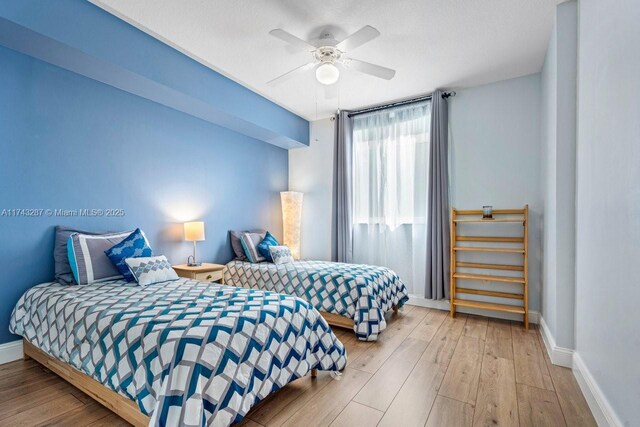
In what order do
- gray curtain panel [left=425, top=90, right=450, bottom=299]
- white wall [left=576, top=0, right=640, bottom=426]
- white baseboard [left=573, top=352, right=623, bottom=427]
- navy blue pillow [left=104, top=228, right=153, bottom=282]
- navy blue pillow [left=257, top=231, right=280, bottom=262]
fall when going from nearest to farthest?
white wall [left=576, top=0, right=640, bottom=426], white baseboard [left=573, top=352, right=623, bottom=427], navy blue pillow [left=104, top=228, right=153, bottom=282], gray curtain panel [left=425, top=90, right=450, bottom=299], navy blue pillow [left=257, top=231, right=280, bottom=262]

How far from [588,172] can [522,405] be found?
1531 mm

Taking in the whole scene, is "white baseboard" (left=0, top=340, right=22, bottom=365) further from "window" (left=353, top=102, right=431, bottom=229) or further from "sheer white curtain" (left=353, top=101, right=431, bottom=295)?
"window" (left=353, top=102, right=431, bottom=229)

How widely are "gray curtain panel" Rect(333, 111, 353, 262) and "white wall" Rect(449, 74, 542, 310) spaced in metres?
1.41

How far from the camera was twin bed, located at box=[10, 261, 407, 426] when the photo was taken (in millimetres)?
1417

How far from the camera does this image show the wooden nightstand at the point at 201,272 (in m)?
3.28

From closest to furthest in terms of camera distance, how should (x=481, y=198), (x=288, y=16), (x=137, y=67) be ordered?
1. (x=288, y=16)
2. (x=137, y=67)
3. (x=481, y=198)

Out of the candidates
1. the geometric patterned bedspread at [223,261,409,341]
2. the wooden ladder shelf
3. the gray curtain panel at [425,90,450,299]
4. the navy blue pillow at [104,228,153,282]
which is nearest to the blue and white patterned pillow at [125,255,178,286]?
the navy blue pillow at [104,228,153,282]

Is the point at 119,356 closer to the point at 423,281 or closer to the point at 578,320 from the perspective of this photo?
the point at 578,320

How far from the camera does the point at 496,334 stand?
120 inches

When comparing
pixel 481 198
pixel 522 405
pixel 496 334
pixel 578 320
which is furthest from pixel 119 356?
pixel 481 198

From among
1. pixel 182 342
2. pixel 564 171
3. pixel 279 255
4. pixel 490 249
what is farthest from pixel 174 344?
pixel 490 249

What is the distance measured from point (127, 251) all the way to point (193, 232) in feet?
2.66

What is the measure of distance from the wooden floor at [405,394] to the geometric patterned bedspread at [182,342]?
0.19m

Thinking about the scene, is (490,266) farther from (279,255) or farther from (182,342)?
(182,342)
